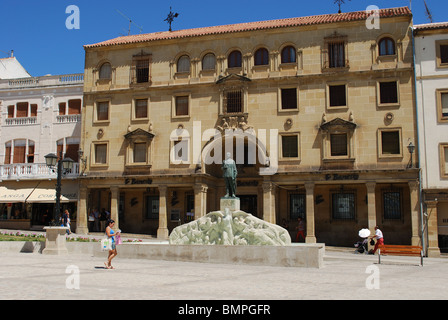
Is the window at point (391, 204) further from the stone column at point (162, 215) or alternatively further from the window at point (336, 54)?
the stone column at point (162, 215)

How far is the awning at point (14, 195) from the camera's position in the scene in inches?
1366

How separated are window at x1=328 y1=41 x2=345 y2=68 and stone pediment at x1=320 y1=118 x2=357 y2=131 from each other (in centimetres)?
362

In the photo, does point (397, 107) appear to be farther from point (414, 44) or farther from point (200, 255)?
point (200, 255)

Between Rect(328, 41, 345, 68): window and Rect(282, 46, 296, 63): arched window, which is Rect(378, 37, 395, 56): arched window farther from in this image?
Rect(282, 46, 296, 63): arched window

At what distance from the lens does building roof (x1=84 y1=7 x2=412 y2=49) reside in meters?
31.4

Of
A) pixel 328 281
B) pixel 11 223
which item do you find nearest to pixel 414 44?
pixel 328 281

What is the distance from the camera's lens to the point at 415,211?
28.4 m

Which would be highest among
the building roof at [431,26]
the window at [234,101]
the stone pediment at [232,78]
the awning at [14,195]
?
the building roof at [431,26]

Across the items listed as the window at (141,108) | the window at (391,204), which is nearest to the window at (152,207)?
the window at (141,108)

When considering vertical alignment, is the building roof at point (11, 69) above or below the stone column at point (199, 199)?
above

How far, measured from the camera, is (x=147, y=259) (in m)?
19.0

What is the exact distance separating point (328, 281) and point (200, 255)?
667 centimetres

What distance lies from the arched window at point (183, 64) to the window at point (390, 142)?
44.5ft

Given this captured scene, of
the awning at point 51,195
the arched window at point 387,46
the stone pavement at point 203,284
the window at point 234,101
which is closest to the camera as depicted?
the stone pavement at point 203,284
